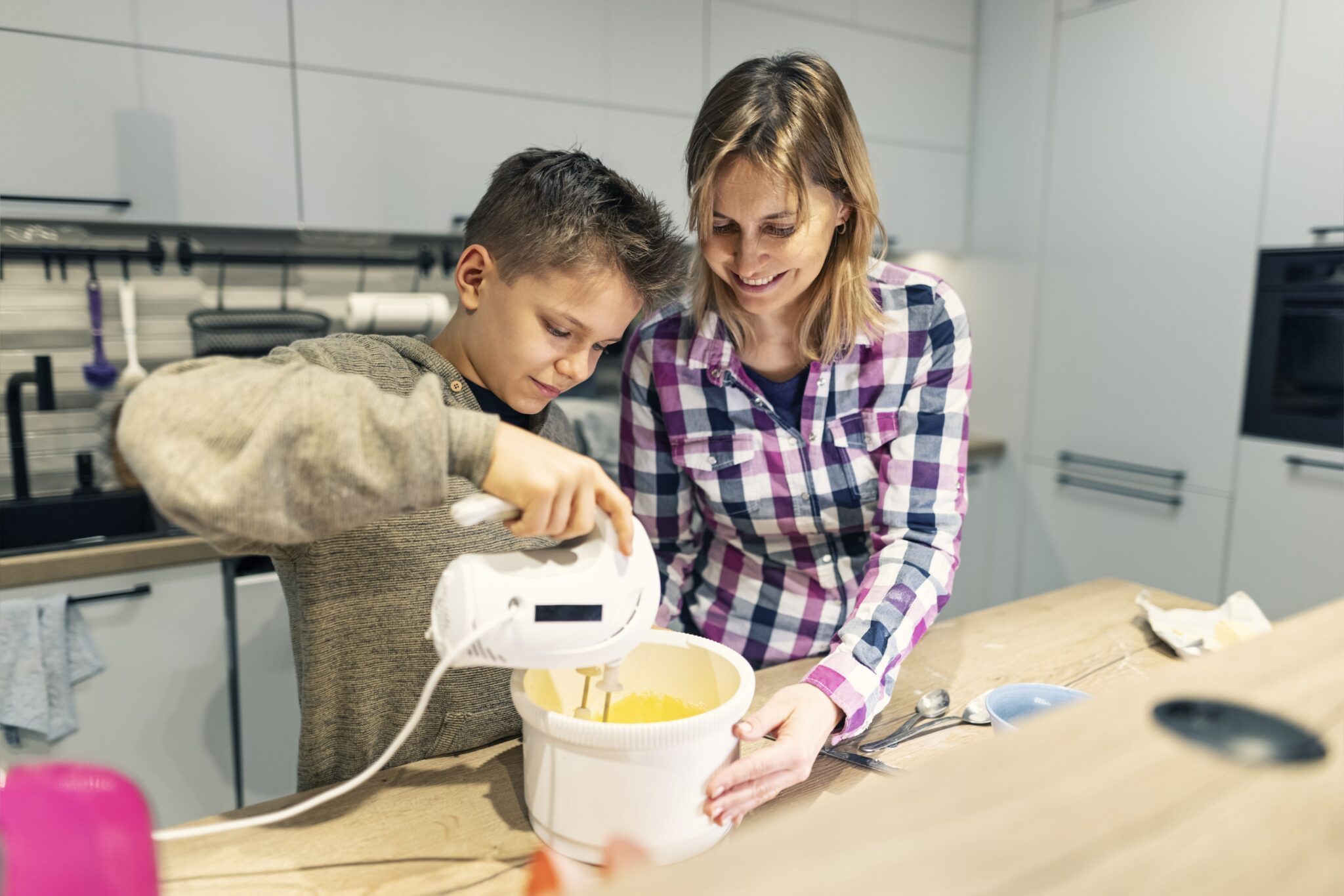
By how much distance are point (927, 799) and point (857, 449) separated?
0.82 m

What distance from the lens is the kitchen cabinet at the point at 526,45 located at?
1964mm

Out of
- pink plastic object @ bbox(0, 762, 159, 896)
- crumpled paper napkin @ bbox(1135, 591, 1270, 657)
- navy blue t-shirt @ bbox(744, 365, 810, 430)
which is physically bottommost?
crumpled paper napkin @ bbox(1135, 591, 1270, 657)

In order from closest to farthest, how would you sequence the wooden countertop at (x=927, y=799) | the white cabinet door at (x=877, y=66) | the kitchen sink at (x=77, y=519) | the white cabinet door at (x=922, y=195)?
1. the wooden countertop at (x=927, y=799)
2. the kitchen sink at (x=77, y=519)
3. the white cabinet door at (x=877, y=66)
4. the white cabinet door at (x=922, y=195)

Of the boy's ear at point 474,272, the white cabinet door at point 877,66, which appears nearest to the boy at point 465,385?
the boy's ear at point 474,272

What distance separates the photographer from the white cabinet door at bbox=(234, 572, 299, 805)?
73.1 inches

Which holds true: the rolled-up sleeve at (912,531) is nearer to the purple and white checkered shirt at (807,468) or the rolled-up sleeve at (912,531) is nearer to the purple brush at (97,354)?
the purple and white checkered shirt at (807,468)

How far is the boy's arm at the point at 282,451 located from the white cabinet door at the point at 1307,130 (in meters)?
2.24

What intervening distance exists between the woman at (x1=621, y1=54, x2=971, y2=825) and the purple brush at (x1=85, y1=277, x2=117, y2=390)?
1.41 metres

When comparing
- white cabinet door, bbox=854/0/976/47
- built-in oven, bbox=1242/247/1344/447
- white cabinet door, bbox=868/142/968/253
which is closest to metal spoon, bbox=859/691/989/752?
built-in oven, bbox=1242/247/1344/447

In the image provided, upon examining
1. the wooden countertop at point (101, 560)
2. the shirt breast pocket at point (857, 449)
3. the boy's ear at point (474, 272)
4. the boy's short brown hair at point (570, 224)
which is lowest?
the wooden countertop at point (101, 560)

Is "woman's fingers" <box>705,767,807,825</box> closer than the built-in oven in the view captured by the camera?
Yes

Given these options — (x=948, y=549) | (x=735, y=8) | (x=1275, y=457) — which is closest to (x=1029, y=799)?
(x=948, y=549)

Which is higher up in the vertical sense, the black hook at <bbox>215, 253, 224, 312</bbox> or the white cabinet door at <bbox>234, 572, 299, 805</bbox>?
the black hook at <bbox>215, 253, 224, 312</bbox>

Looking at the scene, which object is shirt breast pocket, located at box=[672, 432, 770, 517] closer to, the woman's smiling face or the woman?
the woman
